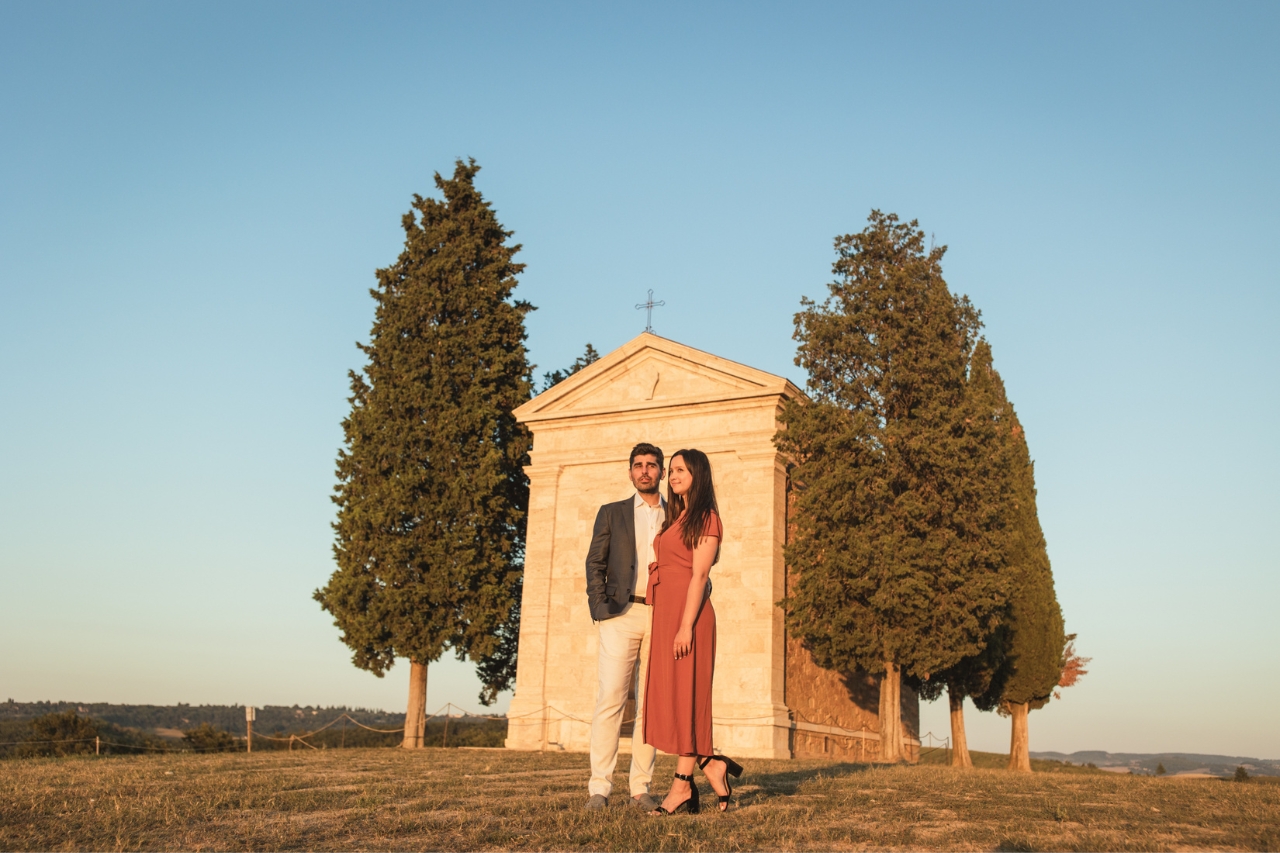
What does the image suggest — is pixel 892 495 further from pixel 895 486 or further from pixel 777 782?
pixel 777 782

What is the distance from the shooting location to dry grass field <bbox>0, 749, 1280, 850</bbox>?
5.03m

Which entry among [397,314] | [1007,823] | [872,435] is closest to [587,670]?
[872,435]

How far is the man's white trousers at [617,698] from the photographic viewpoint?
616 cm

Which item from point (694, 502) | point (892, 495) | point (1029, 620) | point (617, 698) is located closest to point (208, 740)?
point (892, 495)

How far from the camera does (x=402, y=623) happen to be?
64.4 feet

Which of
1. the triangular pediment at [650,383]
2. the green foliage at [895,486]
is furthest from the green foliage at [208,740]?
the green foliage at [895,486]

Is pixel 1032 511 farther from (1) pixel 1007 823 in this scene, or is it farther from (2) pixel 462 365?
(1) pixel 1007 823

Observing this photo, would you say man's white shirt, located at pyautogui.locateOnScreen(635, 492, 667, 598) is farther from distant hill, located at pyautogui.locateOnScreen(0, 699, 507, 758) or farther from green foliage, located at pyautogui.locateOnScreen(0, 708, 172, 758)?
distant hill, located at pyautogui.locateOnScreen(0, 699, 507, 758)

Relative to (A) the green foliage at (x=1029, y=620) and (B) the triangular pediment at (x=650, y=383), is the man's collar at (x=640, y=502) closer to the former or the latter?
(B) the triangular pediment at (x=650, y=383)

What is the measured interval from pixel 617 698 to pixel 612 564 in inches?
32.3

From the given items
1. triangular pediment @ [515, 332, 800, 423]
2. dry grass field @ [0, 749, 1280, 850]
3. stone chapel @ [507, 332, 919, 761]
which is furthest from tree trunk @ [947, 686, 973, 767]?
dry grass field @ [0, 749, 1280, 850]

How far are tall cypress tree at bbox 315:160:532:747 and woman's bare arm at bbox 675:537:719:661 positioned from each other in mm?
14340

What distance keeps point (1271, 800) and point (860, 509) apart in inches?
375

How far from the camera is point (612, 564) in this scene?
634 cm
